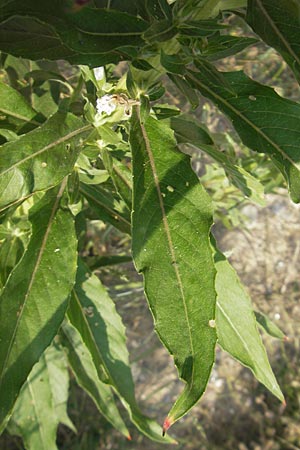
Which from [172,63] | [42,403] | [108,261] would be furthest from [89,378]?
[172,63]

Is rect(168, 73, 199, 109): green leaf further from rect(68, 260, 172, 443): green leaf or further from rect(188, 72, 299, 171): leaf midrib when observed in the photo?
rect(68, 260, 172, 443): green leaf

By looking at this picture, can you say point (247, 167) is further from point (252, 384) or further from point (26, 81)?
point (252, 384)

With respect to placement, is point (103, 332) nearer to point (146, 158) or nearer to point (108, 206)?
point (108, 206)

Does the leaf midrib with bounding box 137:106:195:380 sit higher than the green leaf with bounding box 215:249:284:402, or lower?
higher

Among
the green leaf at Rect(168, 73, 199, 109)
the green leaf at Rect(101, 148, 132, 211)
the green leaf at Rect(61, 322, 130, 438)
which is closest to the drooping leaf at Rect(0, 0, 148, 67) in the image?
the green leaf at Rect(168, 73, 199, 109)

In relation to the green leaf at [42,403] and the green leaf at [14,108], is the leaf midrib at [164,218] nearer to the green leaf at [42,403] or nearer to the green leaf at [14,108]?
the green leaf at [14,108]

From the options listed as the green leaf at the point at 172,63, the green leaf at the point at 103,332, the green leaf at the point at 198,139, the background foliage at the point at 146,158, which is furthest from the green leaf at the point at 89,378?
the green leaf at the point at 172,63

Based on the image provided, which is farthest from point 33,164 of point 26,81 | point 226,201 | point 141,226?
point 226,201
